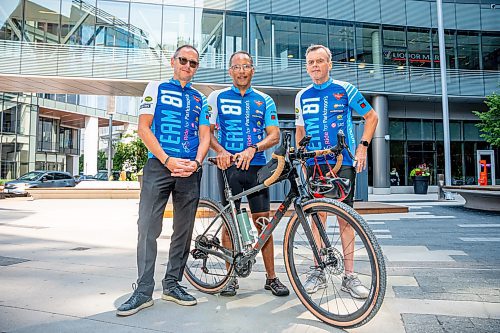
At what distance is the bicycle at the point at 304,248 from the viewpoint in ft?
7.61

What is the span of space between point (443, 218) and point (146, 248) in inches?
331

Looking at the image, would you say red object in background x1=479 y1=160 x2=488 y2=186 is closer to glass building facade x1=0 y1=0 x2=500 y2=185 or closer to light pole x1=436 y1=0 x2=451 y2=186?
glass building facade x1=0 y1=0 x2=500 y2=185

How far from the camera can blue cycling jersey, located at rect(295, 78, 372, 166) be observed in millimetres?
3297

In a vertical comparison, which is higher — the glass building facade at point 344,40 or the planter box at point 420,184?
the glass building facade at point 344,40

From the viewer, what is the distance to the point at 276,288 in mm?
3146

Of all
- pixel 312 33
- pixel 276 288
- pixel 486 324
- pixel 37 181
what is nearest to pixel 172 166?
pixel 276 288

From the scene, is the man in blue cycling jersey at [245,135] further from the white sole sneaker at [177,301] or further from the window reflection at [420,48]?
the window reflection at [420,48]

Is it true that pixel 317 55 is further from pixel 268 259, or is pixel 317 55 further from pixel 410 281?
pixel 410 281

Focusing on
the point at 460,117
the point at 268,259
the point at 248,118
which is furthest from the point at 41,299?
the point at 460,117

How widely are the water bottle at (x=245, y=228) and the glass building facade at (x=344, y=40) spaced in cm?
2016

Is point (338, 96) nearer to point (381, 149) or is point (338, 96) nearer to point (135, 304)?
point (135, 304)

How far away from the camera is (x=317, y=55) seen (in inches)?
132

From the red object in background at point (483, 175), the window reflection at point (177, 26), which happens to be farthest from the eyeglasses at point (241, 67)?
the red object in background at point (483, 175)

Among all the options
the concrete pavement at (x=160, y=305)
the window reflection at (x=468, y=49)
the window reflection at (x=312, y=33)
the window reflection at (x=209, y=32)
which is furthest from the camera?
the window reflection at (x=468, y=49)
